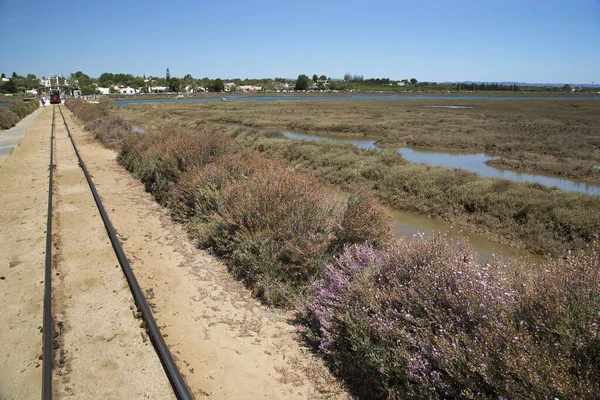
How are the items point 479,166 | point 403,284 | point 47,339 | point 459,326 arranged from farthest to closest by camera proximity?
1. point 479,166
2. point 47,339
3. point 403,284
4. point 459,326

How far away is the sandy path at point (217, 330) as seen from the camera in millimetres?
3898

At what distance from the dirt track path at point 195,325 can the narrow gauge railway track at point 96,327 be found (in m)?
0.21

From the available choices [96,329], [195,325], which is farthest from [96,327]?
[195,325]

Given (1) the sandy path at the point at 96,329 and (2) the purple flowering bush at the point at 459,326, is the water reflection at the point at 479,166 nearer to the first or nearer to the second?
(2) the purple flowering bush at the point at 459,326

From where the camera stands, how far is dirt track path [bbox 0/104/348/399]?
3.90m

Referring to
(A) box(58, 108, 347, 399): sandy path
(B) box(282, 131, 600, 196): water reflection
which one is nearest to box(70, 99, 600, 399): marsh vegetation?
(A) box(58, 108, 347, 399): sandy path

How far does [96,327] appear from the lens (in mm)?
4777

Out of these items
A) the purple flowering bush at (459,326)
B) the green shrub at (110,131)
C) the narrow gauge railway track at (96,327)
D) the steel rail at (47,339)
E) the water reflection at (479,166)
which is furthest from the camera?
the green shrub at (110,131)

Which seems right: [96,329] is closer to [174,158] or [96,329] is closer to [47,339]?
[47,339]

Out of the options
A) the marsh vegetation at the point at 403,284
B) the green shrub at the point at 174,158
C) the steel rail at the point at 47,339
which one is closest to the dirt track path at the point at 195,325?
the steel rail at the point at 47,339

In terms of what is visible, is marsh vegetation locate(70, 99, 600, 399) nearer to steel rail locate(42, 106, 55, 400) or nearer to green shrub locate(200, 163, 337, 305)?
green shrub locate(200, 163, 337, 305)

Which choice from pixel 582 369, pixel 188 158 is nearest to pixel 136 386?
pixel 582 369

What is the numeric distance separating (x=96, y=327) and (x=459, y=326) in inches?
173

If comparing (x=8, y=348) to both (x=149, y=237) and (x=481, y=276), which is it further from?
(x=481, y=276)
